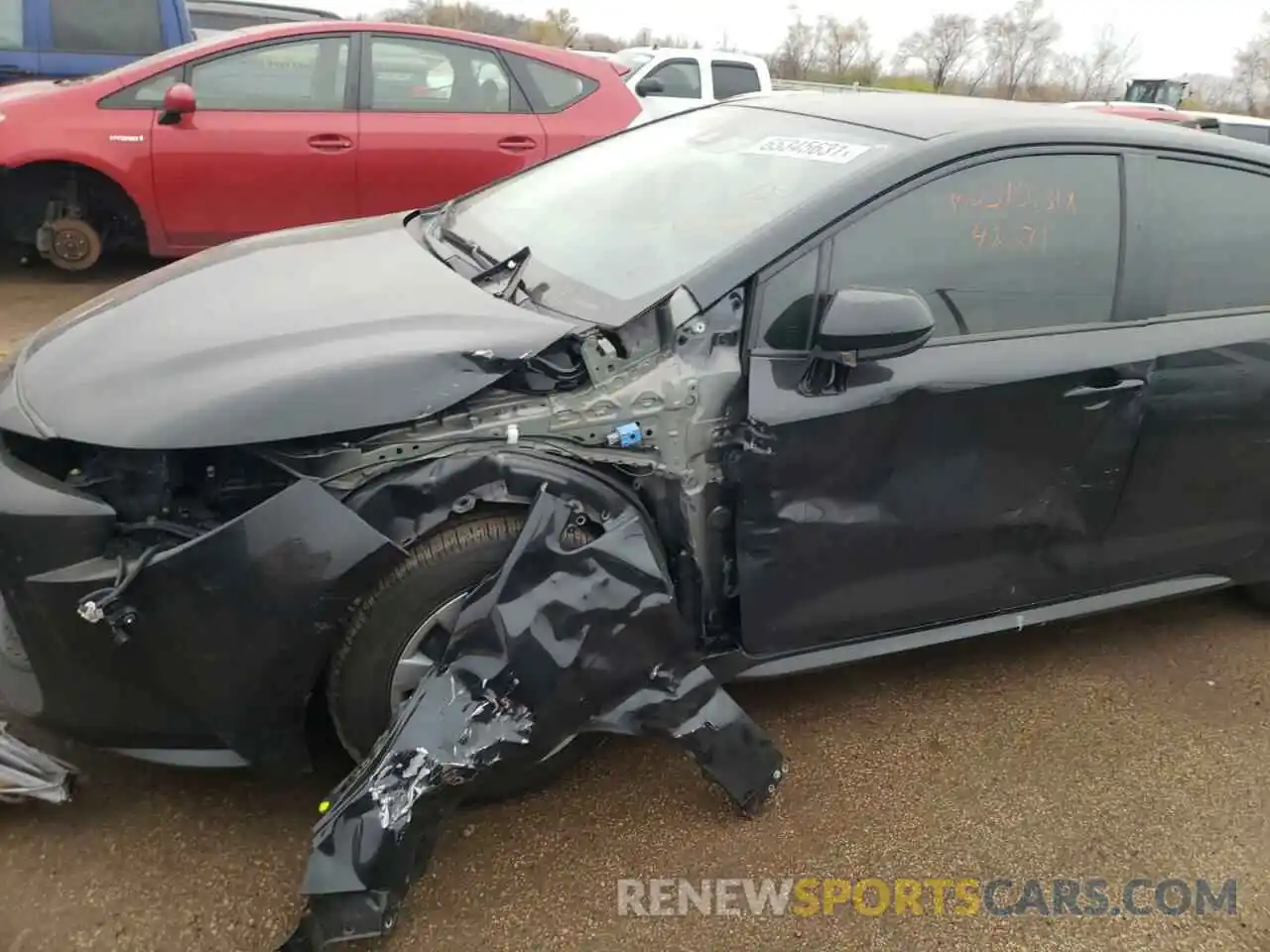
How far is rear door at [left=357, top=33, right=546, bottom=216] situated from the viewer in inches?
228

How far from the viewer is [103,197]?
578cm

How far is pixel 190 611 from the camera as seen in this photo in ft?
6.57

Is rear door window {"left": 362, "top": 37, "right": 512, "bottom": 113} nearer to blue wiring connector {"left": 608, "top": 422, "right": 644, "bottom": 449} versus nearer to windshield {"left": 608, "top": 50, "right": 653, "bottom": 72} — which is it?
blue wiring connector {"left": 608, "top": 422, "right": 644, "bottom": 449}

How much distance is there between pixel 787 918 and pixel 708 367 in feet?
3.99

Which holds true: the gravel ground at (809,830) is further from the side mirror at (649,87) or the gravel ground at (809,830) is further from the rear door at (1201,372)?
the side mirror at (649,87)

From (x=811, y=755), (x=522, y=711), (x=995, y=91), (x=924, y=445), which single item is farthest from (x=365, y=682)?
(x=995, y=91)

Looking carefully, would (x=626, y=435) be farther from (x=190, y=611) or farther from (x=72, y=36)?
(x=72, y=36)

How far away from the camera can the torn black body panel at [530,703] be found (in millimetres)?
1979

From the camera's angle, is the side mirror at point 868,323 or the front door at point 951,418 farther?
the front door at point 951,418

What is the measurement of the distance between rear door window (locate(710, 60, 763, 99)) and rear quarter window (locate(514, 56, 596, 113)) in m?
5.42

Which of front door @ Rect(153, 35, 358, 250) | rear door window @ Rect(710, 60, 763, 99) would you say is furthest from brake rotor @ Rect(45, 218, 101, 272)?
rear door window @ Rect(710, 60, 763, 99)

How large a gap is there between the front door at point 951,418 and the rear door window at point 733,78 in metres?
9.31

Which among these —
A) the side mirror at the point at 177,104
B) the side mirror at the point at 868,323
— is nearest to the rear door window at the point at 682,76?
the side mirror at the point at 177,104

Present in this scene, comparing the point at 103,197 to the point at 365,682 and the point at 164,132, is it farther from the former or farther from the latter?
the point at 365,682
